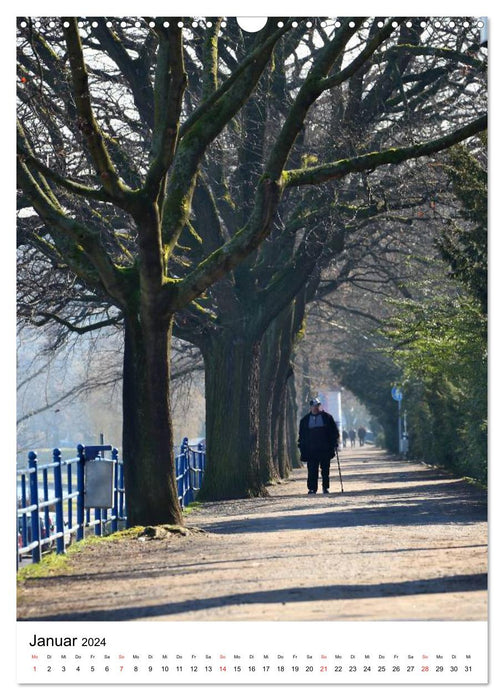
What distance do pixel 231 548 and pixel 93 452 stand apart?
3557mm

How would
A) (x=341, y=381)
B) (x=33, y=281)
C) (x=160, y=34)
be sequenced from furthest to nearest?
(x=341, y=381) < (x=33, y=281) < (x=160, y=34)

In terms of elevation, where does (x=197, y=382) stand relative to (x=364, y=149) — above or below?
below

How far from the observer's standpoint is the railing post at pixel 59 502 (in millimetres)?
13320

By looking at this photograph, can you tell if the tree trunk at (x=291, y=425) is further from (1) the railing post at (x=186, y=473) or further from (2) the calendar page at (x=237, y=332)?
(1) the railing post at (x=186, y=473)

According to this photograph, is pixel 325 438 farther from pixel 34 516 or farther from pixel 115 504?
pixel 34 516

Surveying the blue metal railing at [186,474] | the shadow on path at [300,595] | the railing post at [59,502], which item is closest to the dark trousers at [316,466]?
the blue metal railing at [186,474]

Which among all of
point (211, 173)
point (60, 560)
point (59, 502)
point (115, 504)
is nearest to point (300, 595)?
point (60, 560)

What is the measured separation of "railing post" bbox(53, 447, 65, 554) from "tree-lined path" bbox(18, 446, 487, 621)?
68 centimetres

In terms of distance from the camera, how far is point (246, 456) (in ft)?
73.3

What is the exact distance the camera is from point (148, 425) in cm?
1404

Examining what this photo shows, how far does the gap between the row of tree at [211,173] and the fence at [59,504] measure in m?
0.84
